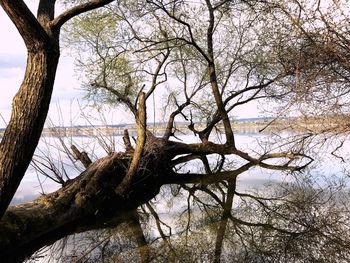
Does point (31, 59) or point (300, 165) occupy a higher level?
point (31, 59)

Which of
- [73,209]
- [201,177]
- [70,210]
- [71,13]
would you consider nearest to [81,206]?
[73,209]

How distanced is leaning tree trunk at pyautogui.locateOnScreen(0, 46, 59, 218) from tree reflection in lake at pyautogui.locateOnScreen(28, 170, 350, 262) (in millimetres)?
2225

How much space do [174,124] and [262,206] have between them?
6376mm

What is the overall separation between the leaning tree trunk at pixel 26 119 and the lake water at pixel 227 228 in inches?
87.6

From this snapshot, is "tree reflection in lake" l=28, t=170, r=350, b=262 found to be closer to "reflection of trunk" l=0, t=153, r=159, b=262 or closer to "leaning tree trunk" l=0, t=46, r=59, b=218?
"reflection of trunk" l=0, t=153, r=159, b=262

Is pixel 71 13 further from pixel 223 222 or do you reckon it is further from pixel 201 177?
pixel 201 177

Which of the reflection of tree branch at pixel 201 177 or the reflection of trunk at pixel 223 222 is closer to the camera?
the reflection of trunk at pixel 223 222

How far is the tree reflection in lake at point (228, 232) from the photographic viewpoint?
5273 millimetres

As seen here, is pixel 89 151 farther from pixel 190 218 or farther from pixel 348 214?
pixel 348 214

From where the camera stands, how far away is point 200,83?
1566 cm

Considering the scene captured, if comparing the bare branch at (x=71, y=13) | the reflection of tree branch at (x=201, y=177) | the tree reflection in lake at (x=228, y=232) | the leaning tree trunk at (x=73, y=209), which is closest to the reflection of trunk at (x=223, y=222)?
the tree reflection in lake at (x=228, y=232)

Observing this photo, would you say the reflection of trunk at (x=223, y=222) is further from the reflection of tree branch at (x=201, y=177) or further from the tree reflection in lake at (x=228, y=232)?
the reflection of tree branch at (x=201, y=177)

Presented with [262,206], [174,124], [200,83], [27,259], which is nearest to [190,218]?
[262,206]

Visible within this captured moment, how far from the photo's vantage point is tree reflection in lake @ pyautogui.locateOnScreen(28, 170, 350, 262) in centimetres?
527
